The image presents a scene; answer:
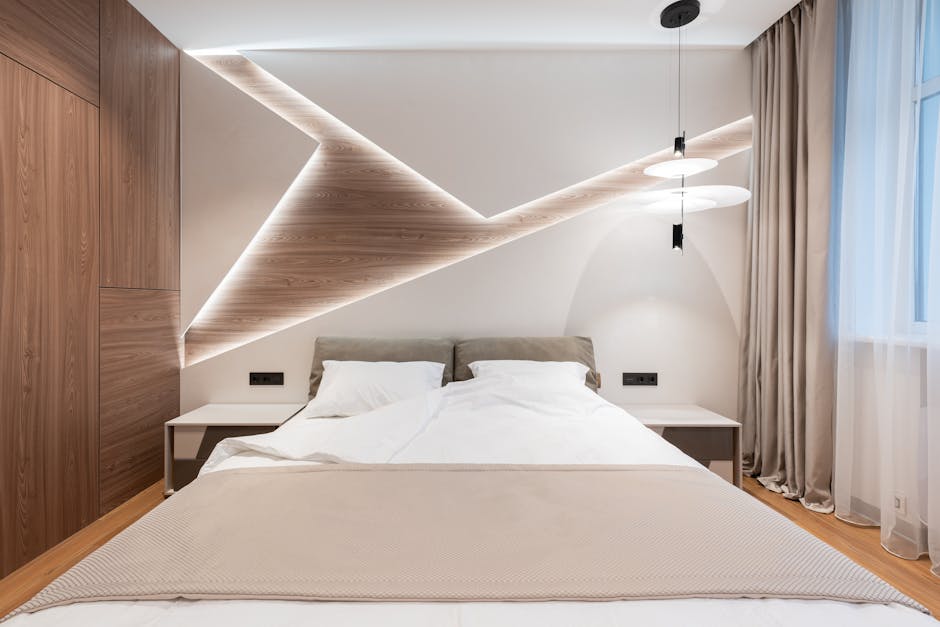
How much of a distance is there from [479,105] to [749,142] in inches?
65.1

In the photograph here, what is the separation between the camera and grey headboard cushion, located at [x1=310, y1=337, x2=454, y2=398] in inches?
114

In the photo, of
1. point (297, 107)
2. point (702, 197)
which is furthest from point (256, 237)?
point (702, 197)

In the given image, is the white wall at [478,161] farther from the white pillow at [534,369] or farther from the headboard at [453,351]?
the white pillow at [534,369]

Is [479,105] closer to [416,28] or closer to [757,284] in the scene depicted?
[416,28]

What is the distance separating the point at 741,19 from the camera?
2.74 meters

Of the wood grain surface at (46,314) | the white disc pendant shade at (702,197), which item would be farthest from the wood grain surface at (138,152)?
the white disc pendant shade at (702,197)

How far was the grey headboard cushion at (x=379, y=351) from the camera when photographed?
9.46 ft

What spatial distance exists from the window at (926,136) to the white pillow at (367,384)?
2232 millimetres

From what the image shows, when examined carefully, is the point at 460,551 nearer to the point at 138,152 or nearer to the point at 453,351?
the point at 453,351

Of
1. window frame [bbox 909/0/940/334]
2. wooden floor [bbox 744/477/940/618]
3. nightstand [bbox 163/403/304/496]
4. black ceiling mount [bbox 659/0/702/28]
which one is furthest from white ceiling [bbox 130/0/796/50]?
wooden floor [bbox 744/477/940/618]

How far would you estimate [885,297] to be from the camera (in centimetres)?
220

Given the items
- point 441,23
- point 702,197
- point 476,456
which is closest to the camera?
point 476,456

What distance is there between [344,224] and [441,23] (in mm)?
1238

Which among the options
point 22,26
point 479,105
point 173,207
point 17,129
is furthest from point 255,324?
point 479,105
